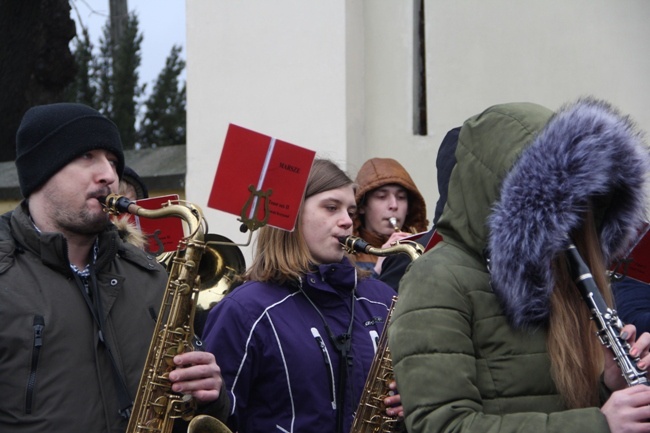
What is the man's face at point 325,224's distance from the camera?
4586 mm

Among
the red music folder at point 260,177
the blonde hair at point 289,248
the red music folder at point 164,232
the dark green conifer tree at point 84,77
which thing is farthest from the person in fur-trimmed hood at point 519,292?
the dark green conifer tree at point 84,77

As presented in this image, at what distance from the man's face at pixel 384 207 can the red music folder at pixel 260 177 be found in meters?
1.95

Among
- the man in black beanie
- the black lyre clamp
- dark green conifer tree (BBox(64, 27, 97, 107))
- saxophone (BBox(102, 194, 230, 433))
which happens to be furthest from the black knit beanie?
dark green conifer tree (BBox(64, 27, 97, 107))

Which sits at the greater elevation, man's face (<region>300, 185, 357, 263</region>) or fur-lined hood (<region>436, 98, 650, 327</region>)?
fur-lined hood (<region>436, 98, 650, 327</region>)

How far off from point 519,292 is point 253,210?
1489 mm

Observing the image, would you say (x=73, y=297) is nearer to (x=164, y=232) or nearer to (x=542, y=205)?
(x=164, y=232)

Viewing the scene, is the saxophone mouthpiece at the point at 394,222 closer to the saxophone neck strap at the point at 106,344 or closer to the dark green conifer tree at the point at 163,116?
the saxophone neck strap at the point at 106,344

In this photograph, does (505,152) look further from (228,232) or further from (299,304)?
(228,232)

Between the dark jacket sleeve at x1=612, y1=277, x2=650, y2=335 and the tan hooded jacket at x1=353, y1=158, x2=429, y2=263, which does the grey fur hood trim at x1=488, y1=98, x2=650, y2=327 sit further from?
the tan hooded jacket at x1=353, y1=158, x2=429, y2=263

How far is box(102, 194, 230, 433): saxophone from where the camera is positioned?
374cm

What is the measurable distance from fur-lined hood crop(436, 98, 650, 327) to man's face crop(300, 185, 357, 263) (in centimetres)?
162

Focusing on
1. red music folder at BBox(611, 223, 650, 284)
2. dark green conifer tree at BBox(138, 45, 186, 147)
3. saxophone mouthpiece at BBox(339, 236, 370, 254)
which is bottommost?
dark green conifer tree at BBox(138, 45, 186, 147)

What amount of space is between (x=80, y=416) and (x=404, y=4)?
4.87 meters

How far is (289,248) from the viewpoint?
4.54 m
